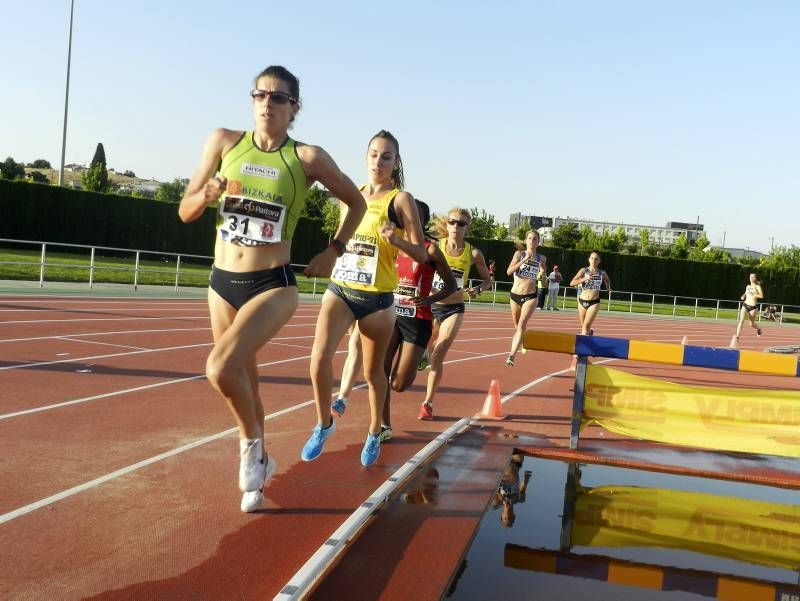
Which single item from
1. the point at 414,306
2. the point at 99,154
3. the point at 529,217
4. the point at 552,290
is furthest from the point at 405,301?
the point at 529,217

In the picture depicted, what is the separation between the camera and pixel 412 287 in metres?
6.56

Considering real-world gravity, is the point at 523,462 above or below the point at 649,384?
below

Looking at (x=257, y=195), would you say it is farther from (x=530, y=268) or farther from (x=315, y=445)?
(x=530, y=268)

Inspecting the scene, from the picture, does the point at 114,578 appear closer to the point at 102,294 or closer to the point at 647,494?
the point at 647,494

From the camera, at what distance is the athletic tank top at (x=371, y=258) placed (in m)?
5.34

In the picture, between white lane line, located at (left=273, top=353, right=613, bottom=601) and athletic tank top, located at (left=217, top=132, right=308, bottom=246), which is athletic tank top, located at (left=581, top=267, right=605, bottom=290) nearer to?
white lane line, located at (left=273, top=353, right=613, bottom=601)

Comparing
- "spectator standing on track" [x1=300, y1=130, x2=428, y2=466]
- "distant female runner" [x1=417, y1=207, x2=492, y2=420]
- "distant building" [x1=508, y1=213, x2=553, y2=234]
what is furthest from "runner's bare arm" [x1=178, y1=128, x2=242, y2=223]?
"distant building" [x1=508, y1=213, x2=553, y2=234]

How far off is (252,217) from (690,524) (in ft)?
10.2

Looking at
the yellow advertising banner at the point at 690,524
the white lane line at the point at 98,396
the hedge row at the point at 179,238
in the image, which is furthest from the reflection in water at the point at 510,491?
the hedge row at the point at 179,238

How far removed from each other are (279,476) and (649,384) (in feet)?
10.7

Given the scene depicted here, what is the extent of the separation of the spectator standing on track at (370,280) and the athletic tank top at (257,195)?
3.08 feet

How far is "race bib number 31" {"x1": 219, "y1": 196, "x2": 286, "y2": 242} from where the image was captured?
165 inches

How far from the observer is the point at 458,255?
855cm

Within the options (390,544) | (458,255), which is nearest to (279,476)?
(390,544)
